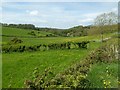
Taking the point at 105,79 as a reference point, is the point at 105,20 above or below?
above

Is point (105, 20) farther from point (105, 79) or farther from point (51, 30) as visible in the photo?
point (51, 30)

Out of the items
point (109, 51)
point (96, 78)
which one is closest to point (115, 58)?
point (109, 51)

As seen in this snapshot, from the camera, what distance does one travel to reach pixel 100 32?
4378cm

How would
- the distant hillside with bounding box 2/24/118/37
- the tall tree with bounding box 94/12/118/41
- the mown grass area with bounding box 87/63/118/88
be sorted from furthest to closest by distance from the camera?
the distant hillside with bounding box 2/24/118/37 < the tall tree with bounding box 94/12/118/41 < the mown grass area with bounding box 87/63/118/88

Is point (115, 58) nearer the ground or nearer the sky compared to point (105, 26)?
nearer the ground

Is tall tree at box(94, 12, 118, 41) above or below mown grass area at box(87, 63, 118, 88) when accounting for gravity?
above

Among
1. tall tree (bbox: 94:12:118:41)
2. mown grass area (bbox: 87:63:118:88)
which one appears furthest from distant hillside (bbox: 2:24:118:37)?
mown grass area (bbox: 87:63:118:88)

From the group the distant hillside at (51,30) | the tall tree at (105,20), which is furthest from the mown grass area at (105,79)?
the distant hillside at (51,30)

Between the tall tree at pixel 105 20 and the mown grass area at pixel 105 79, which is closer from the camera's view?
the mown grass area at pixel 105 79

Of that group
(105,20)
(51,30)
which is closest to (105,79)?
(105,20)

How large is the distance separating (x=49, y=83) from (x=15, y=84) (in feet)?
27.0

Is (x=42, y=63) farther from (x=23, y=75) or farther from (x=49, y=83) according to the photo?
(x=49, y=83)

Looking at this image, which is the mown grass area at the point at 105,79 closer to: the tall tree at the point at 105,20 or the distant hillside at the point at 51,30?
the tall tree at the point at 105,20

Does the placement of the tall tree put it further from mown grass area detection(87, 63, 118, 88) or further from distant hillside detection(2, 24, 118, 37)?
mown grass area detection(87, 63, 118, 88)
